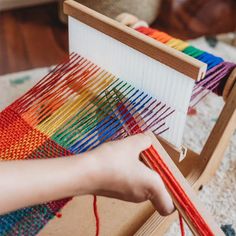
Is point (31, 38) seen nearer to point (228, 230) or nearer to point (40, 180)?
point (228, 230)

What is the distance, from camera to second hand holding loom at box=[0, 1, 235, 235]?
0.71 metres

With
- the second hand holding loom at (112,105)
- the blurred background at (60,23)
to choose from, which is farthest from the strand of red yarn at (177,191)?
the blurred background at (60,23)

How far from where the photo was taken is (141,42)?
0.77m

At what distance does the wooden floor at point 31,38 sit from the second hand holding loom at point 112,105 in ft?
2.57

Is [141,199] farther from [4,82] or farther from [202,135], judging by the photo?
[4,82]

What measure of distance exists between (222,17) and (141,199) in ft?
5.67

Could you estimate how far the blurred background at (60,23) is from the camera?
1.76 meters

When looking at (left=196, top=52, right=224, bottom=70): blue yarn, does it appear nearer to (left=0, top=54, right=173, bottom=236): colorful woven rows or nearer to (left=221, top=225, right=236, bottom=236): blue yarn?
(left=0, top=54, right=173, bottom=236): colorful woven rows

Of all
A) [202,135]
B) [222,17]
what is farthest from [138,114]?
[222,17]

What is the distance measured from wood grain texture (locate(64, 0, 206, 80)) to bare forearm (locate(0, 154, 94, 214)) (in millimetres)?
258

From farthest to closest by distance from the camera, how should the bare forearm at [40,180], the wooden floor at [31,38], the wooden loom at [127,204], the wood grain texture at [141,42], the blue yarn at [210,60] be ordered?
the wooden floor at [31,38]
the blue yarn at [210,60]
the wooden loom at [127,204]
the wood grain texture at [141,42]
the bare forearm at [40,180]

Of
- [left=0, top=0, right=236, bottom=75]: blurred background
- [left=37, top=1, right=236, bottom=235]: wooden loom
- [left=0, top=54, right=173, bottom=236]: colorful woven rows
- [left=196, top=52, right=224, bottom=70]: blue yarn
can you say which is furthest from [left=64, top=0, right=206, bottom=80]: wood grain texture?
→ [left=0, top=0, right=236, bottom=75]: blurred background

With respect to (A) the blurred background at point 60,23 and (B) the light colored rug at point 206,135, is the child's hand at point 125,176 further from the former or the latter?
(A) the blurred background at point 60,23

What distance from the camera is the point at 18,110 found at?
0.91m
